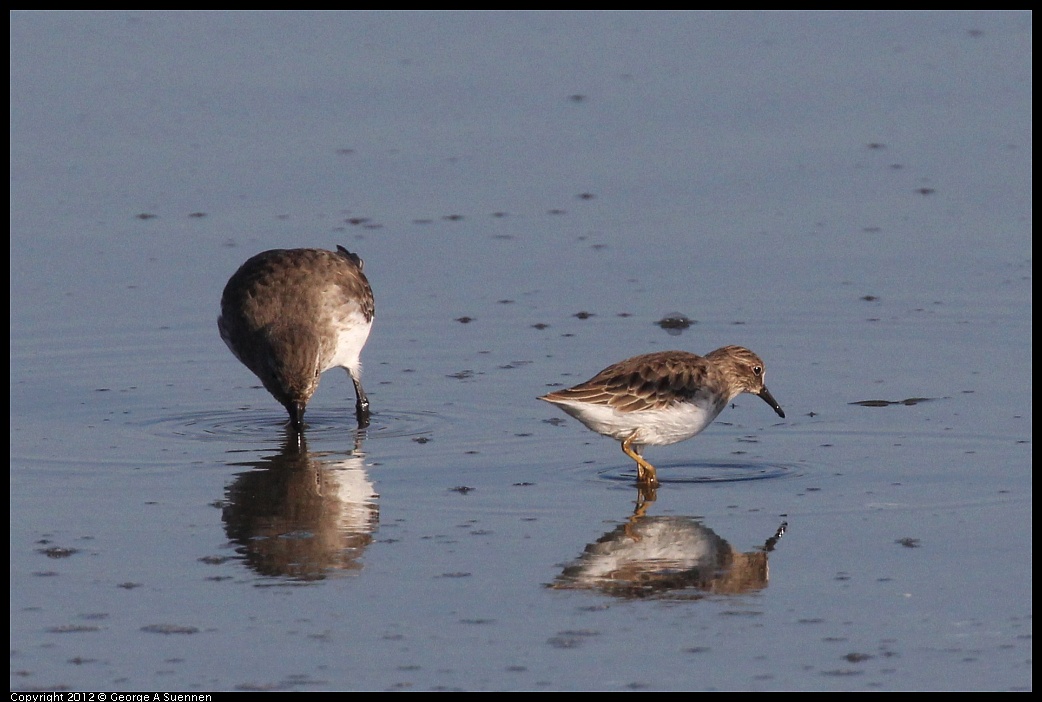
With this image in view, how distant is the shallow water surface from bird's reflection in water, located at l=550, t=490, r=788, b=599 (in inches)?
1.0

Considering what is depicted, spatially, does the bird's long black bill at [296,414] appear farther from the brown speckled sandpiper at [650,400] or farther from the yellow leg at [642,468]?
the yellow leg at [642,468]

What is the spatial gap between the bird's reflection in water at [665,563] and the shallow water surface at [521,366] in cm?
2

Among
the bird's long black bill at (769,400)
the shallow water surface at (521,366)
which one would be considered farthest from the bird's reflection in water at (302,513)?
the bird's long black bill at (769,400)

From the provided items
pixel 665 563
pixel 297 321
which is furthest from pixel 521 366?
pixel 665 563

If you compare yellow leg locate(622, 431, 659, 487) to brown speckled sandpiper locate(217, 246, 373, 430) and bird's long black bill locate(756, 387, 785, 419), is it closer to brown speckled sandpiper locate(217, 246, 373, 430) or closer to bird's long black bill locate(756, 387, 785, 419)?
bird's long black bill locate(756, 387, 785, 419)

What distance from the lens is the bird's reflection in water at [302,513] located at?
30.3 ft

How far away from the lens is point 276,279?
42.6 feet

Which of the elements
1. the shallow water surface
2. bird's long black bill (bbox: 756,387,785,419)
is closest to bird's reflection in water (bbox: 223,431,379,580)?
the shallow water surface

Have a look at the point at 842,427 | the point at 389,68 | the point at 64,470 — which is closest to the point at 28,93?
the point at 389,68

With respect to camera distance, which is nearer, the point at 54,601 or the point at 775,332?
the point at 54,601

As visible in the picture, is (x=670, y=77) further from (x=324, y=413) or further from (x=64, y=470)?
(x=64, y=470)

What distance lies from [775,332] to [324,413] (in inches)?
128

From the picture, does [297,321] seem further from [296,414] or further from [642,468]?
[642,468]

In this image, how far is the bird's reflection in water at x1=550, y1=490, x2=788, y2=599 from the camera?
8.70m
